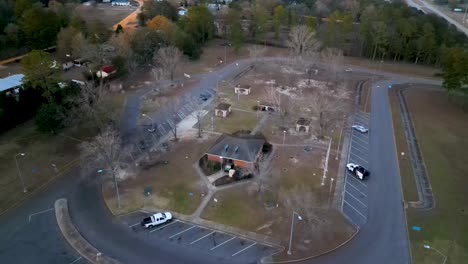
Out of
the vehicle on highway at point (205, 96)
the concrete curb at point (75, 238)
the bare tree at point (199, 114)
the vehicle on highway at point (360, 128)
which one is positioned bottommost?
the concrete curb at point (75, 238)

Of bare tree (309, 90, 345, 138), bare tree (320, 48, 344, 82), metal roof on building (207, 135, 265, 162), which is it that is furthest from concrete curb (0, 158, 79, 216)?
bare tree (320, 48, 344, 82)

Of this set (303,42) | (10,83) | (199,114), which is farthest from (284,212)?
(10,83)

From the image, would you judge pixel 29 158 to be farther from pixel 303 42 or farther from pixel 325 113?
pixel 303 42

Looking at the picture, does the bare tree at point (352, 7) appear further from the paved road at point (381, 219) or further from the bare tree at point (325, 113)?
the paved road at point (381, 219)

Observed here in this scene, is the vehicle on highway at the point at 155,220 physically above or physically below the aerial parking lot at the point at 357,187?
below

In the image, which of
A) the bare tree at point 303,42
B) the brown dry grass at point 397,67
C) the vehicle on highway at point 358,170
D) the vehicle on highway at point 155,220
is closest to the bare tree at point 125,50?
the bare tree at point 303,42

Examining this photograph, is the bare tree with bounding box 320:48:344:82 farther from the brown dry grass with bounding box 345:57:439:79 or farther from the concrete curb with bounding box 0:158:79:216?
the concrete curb with bounding box 0:158:79:216

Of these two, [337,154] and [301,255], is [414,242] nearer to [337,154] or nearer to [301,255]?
[301,255]
